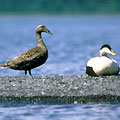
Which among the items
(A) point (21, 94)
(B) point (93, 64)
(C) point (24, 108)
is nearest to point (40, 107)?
(C) point (24, 108)

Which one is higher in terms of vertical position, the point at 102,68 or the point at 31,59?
the point at 31,59

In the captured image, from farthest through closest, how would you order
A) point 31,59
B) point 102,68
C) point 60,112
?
1. point 31,59
2. point 102,68
3. point 60,112

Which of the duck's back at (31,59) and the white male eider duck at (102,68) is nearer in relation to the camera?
the white male eider duck at (102,68)

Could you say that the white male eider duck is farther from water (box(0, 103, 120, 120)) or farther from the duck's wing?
water (box(0, 103, 120, 120))

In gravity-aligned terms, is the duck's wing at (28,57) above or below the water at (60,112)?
above

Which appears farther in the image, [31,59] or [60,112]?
[31,59]

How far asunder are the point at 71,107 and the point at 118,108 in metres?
1.07

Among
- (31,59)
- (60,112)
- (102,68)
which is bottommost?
(60,112)

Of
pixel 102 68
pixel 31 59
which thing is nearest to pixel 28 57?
pixel 31 59

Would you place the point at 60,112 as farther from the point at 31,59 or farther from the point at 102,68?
the point at 31,59

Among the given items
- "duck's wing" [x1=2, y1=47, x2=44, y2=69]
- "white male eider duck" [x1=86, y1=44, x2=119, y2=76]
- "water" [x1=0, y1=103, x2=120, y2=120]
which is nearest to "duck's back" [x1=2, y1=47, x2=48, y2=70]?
"duck's wing" [x1=2, y1=47, x2=44, y2=69]

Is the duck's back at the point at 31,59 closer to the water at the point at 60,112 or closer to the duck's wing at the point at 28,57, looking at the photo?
the duck's wing at the point at 28,57

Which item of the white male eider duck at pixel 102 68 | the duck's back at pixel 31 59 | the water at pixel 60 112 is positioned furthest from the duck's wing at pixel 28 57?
the water at pixel 60 112

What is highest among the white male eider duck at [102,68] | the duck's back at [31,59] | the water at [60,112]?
the duck's back at [31,59]
